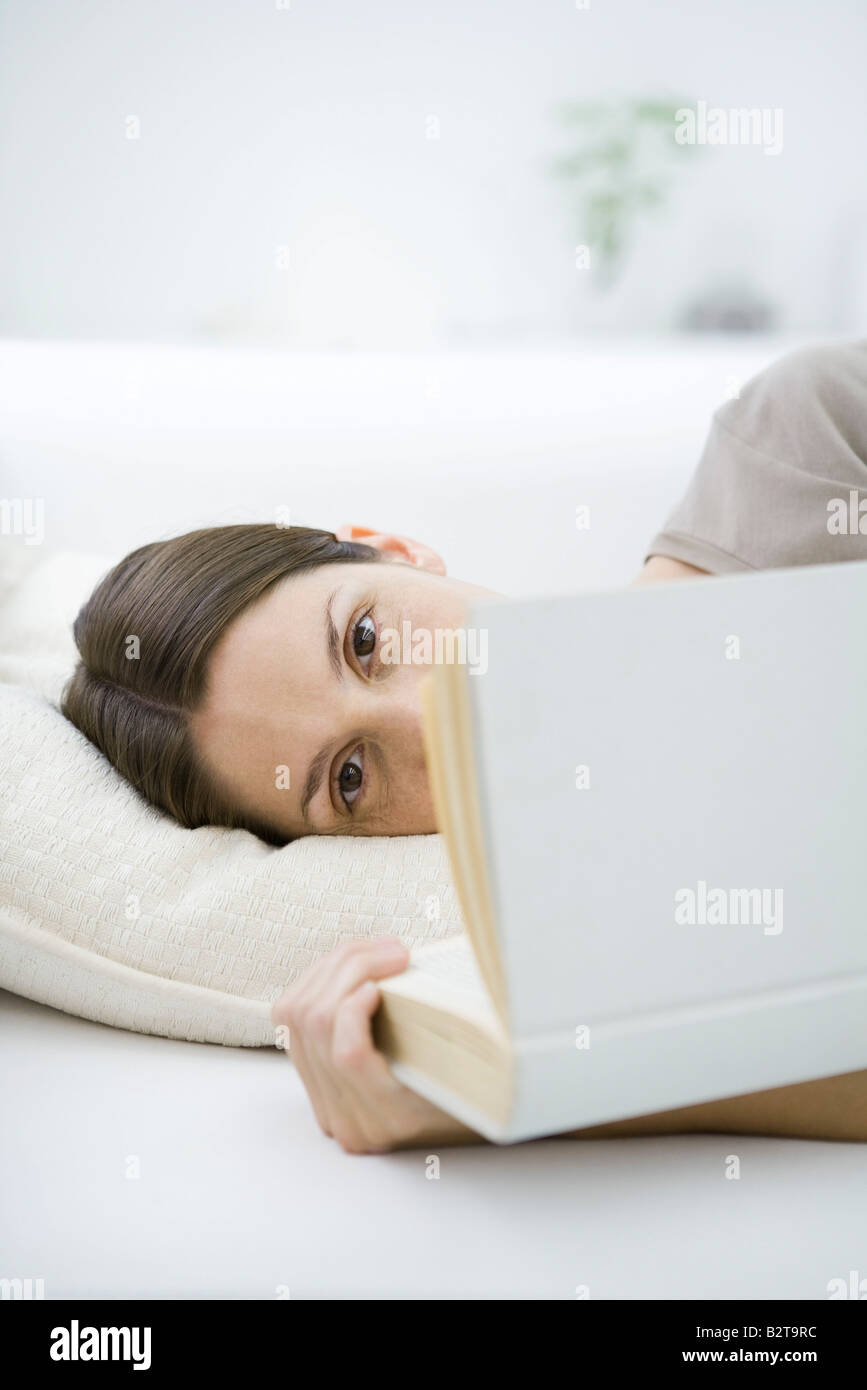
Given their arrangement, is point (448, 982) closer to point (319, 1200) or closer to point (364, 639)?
point (319, 1200)

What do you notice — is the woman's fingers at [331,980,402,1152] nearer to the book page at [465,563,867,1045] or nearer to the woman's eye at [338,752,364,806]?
the book page at [465,563,867,1045]

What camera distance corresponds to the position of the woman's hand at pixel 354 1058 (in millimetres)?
646

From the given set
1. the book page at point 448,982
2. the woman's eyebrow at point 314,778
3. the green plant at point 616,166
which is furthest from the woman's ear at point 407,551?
the green plant at point 616,166

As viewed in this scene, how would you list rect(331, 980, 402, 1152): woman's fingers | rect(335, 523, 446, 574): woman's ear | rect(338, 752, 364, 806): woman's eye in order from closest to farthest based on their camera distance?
rect(331, 980, 402, 1152): woman's fingers, rect(338, 752, 364, 806): woman's eye, rect(335, 523, 446, 574): woman's ear

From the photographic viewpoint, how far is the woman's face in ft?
3.20

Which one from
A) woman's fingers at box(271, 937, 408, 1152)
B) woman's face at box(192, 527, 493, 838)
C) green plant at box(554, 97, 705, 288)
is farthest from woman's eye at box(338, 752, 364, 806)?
green plant at box(554, 97, 705, 288)

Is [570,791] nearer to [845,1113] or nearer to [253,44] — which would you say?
[845,1113]

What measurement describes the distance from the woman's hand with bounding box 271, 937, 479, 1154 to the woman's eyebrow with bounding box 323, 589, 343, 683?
0.32 m

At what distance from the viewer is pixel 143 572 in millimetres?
1139

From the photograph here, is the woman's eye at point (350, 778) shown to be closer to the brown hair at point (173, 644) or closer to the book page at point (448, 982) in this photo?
the brown hair at point (173, 644)

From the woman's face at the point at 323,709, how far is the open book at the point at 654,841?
42cm

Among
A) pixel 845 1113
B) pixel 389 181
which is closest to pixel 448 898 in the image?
pixel 845 1113

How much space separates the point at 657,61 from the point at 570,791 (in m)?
2.20

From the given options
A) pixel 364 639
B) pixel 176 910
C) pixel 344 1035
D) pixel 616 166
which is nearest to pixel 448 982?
pixel 344 1035
